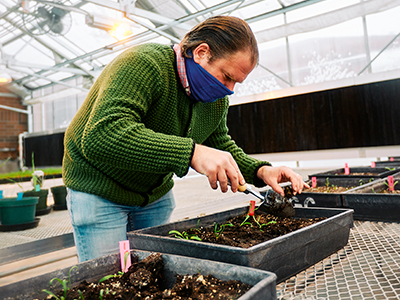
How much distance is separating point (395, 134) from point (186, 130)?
5.17m

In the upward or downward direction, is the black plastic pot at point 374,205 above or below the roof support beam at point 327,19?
below

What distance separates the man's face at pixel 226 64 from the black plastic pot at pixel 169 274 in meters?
0.49

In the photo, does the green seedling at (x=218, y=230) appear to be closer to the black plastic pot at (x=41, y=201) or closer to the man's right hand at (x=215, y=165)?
the man's right hand at (x=215, y=165)

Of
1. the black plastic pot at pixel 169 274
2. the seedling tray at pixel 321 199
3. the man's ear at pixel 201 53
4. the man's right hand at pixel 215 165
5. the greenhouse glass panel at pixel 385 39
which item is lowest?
the black plastic pot at pixel 169 274

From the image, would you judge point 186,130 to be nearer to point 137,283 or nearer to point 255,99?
point 137,283

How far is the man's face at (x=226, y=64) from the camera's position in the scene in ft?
2.65

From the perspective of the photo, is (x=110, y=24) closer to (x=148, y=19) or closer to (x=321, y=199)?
(x=148, y=19)

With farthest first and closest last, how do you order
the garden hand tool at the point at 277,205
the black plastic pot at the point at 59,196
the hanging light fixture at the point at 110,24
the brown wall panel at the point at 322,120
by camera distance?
the brown wall panel at the point at 322,120, the hanging light fixture at the point at 110,24, the black plastic pot at the point at 59,196, the garden hand tool at the point at 277,205

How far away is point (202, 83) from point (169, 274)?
50 cm

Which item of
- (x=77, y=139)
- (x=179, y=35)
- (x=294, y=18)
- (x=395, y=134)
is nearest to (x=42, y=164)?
(x=179, y=35)

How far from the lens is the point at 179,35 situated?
20.6ft

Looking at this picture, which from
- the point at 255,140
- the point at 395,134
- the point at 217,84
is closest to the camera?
the point at 217,84

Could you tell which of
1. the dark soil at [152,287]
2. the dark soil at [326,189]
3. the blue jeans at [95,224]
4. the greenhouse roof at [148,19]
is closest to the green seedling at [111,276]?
the dark soil at [152,287]

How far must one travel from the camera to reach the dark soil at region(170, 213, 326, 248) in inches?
30.3
